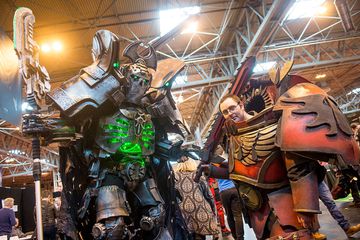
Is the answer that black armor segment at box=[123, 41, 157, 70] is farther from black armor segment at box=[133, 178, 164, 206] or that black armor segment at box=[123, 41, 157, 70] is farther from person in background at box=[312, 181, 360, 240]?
person in background at box=[312, 181, 360, 240]

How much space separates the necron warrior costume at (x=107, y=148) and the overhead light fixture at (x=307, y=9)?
18.5 ft

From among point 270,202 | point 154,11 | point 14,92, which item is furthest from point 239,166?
point 154,11

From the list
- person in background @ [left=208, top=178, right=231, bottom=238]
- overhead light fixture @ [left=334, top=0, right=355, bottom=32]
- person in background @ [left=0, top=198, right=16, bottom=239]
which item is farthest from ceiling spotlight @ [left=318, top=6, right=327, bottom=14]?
person in background @ [left=0, top=198, right=16, bottom=239]

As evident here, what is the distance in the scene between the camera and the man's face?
88.8 inches

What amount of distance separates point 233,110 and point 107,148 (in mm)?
1031

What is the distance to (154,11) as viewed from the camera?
257 inches

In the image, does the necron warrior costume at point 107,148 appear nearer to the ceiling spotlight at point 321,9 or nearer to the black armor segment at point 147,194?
the black armor segment at point 147,194

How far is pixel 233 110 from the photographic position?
2.26 m

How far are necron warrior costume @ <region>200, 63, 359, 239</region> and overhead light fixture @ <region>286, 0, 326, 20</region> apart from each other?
565 centimetres

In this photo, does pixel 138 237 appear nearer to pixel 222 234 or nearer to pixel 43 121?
pixel 43 121

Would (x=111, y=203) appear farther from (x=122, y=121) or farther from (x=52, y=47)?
(x=52, y=47)

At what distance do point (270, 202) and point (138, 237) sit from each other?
114 centimetres

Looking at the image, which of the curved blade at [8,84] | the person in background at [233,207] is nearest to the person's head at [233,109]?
the person in background at [233,207]

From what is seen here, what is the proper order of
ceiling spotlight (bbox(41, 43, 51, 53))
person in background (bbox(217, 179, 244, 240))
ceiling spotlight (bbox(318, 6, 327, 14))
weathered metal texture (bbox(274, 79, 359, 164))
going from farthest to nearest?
ceiling spotlight (bbox(318, 6, 327, 14)), ceiling spotlight (bbox(41, 43, 51, 53)), person in background (bbox(217, 179, 244, 240)), weathered metal texture (bbox(274, 79, 359, 164))
